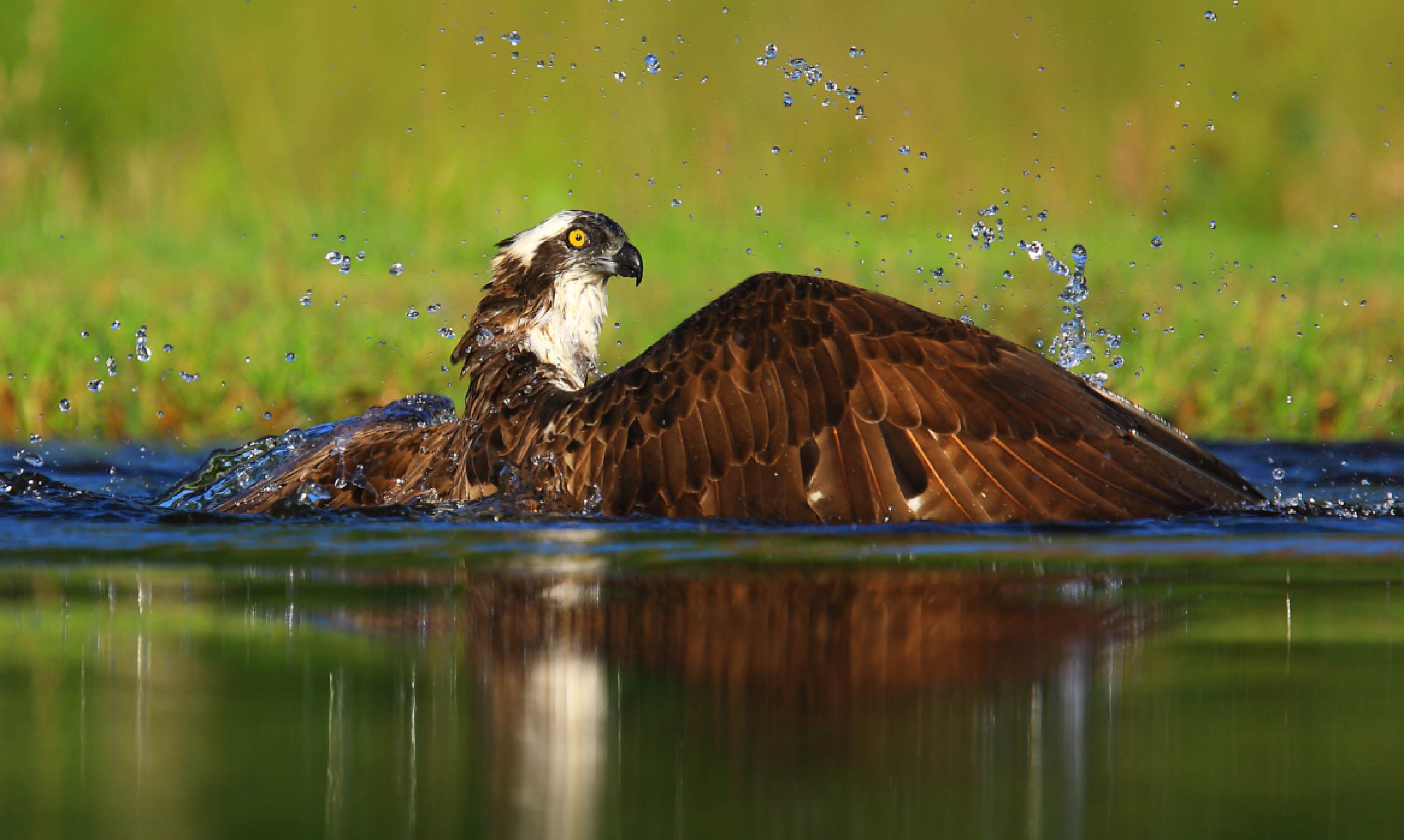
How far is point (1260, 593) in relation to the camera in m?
4.59

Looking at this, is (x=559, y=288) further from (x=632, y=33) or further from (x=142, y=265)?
(x=632, y=33)

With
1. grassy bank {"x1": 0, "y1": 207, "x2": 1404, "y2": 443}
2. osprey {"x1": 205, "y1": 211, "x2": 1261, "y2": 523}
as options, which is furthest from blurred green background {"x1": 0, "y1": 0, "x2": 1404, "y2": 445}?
osprey {"x1": 205, "y1": 211, "x2": 1261, "y2": 523}

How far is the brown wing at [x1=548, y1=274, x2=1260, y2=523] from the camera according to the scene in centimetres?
523

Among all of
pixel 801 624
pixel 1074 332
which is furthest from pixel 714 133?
pixel 801 624

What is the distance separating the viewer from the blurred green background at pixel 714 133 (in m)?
12.4

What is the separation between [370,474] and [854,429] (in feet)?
6.15

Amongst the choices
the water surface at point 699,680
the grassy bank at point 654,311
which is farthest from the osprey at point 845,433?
the grassy bank at point 654,311

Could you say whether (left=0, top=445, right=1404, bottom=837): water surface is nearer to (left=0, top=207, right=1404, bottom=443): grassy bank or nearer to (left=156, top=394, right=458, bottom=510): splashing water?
(left=156, top=394, right=458, bottom=510): splashing water

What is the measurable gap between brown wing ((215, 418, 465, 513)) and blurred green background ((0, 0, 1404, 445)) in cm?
484

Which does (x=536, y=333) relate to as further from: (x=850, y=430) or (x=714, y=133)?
(x=714, y=133)

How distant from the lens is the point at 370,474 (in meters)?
6.29

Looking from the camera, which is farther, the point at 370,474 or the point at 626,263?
the point at 626,263

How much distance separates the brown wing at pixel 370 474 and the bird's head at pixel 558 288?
0.35m

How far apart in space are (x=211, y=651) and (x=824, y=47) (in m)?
10.7
